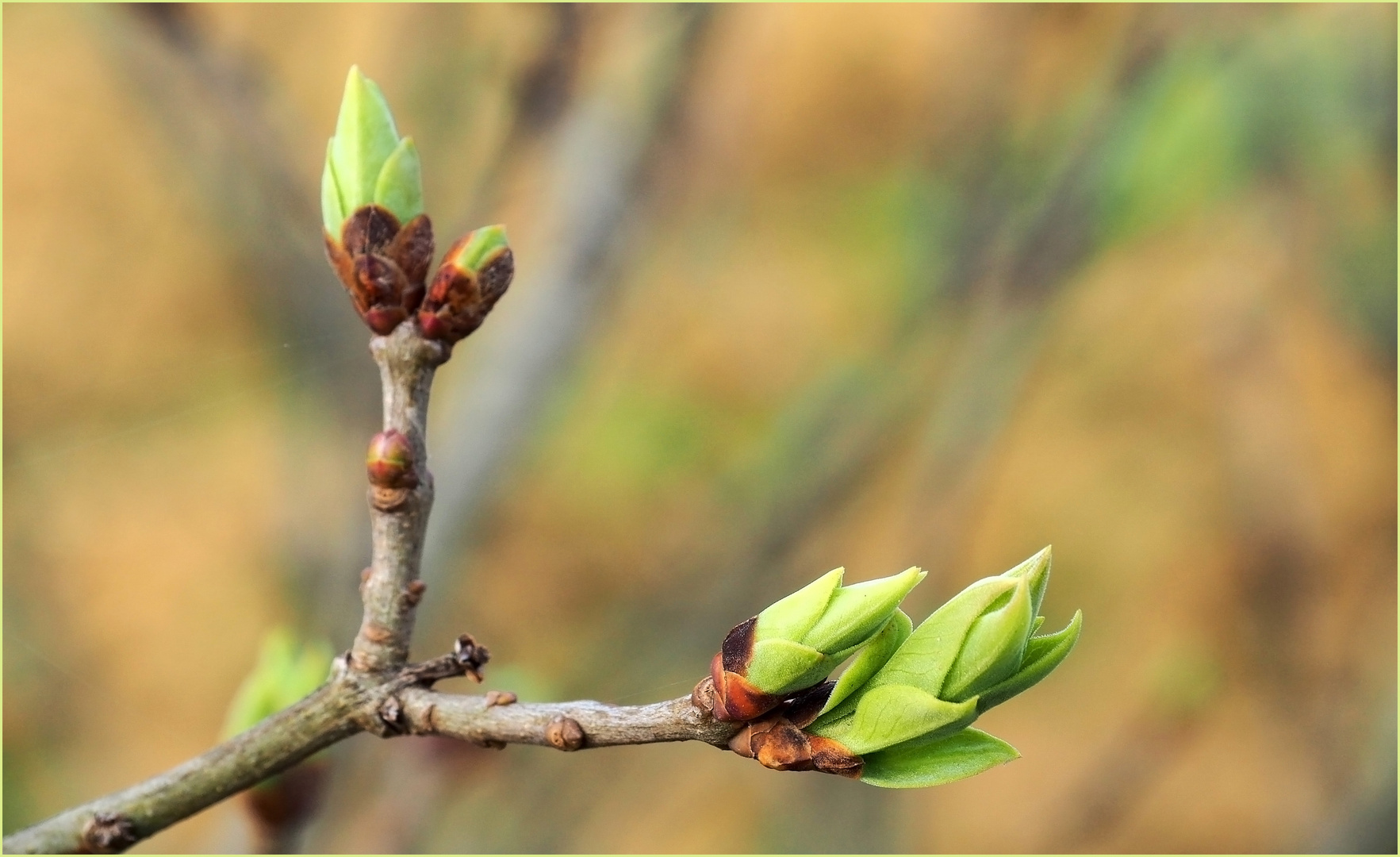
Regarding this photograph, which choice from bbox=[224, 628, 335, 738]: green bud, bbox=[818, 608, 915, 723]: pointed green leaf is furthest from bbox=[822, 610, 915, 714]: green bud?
bbox=[224, 628, 335, 738]: green bud

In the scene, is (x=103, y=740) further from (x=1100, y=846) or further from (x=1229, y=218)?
(x=1229, y=218)

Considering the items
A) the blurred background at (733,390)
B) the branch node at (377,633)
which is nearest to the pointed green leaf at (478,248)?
the branch node at (377,633)

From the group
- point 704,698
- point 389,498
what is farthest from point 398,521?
point 704,698

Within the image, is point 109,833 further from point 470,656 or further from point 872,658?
point 872,658

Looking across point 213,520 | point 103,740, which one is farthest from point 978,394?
point 103,740

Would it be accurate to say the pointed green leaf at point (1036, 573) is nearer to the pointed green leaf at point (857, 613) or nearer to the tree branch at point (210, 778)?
the pointed green leaf at point (857, 613)
